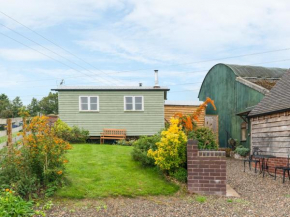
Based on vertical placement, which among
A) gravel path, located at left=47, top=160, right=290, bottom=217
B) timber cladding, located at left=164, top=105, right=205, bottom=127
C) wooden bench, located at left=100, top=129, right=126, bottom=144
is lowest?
gravel path, located at left=47, top=160, right=290, bottom=217

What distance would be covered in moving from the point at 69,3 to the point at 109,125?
9.10m

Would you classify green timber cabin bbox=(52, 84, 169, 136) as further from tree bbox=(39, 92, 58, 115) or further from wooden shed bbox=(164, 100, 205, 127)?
tree bbox=(39, 92, 58, 115)

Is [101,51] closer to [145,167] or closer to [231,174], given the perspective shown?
[145,167]

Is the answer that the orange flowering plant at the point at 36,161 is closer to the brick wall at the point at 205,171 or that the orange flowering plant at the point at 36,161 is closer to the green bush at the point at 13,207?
the green bush at the point at 13,207

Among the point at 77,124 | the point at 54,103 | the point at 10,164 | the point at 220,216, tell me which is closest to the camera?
the point at 220,216

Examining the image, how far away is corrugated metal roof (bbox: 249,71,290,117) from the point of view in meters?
9.65

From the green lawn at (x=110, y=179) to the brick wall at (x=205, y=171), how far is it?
467 mm

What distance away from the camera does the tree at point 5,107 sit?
39.5 meters

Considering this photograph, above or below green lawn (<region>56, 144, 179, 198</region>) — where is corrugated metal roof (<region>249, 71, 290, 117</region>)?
above

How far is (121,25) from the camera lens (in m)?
8.89

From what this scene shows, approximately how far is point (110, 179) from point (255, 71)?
607 inches

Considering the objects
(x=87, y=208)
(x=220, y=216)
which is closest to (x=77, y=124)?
(x=87, y=208)

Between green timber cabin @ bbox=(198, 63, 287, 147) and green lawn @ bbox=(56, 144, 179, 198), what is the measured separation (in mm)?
8749

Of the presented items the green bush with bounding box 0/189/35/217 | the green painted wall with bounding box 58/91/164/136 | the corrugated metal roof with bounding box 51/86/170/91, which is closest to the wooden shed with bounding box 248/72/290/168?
the green painted wall with bounding box 58/91/164/136
